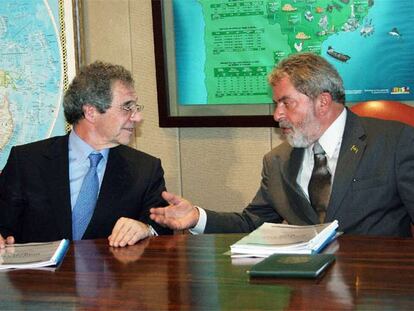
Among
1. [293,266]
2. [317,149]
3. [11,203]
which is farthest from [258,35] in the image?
[293,266]

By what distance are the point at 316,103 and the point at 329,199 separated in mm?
437

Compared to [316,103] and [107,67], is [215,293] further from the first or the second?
[107,67]

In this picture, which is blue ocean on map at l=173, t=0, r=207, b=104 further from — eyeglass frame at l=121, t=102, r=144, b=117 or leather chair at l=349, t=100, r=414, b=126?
leather chair at l=349, t=100, r=414, b=126

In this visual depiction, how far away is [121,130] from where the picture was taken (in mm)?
3426

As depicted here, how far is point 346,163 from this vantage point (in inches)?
119

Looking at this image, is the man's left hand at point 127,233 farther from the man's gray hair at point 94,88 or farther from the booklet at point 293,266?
the man's gray hair at point 94,88

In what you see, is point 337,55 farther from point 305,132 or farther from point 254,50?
point 305,132

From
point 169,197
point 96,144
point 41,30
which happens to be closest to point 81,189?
point 96,144

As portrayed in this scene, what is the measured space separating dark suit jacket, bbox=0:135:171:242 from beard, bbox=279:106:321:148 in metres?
0.64

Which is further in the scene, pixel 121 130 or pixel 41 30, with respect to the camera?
pixel 41 30

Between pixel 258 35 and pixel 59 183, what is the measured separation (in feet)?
4.25

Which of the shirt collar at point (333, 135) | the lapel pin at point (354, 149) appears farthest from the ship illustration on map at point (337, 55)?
the lapel pin at point (354, 149)

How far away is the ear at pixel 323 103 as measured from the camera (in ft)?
10.4

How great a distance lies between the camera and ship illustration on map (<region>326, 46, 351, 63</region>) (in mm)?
3621
